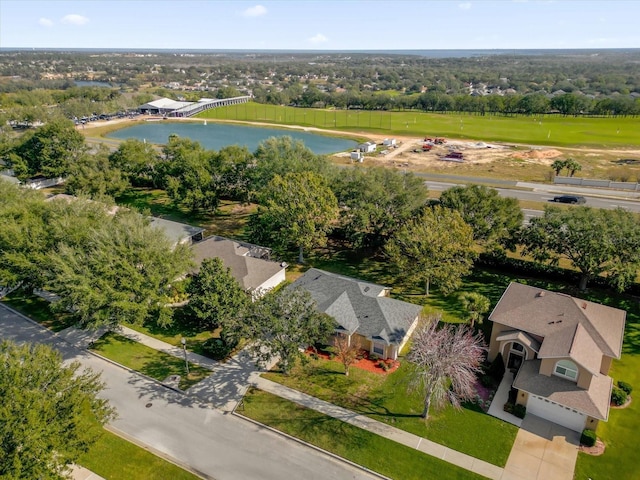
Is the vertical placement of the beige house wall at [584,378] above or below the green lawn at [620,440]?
above

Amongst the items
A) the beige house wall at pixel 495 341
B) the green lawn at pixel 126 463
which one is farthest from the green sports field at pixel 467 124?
the green lawn at pixel 126 463

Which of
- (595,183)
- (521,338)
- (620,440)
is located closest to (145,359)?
(521,338)

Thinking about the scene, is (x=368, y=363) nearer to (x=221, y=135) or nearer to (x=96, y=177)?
(x=96, y=177)

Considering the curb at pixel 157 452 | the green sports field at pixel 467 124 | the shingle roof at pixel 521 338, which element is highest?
the green sports field at pixel 467 124

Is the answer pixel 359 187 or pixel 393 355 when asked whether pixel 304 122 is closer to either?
pixel 359 187

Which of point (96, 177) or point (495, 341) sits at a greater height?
point (96, 177)

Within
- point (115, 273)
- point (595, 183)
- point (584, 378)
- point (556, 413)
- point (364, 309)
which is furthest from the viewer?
point (595, 183)

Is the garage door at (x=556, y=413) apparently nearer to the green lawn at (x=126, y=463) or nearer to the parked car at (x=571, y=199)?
the green lawn at (x=126, y=463)
